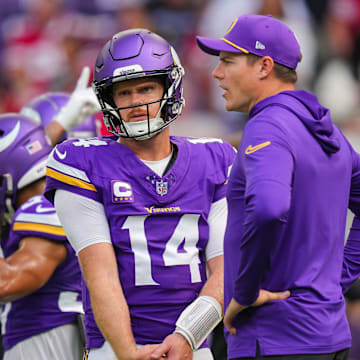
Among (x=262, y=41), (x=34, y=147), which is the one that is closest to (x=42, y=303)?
(x=34, y=147)

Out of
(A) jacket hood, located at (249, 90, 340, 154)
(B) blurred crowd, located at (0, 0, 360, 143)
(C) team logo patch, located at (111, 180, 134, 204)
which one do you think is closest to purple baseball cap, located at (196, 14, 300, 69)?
(A) jacket hood, located at (249, 90, 340, 154)

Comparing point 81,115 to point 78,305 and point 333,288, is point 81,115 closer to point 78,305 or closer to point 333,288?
point 78,305

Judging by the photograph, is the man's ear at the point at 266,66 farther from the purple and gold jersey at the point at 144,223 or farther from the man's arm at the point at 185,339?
the man's arm at the point at 185,339

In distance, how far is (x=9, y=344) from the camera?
3.66 metres

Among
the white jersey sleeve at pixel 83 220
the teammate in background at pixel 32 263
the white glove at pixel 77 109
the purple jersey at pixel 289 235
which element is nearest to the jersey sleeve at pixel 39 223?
the teammate in background at pixel 32 263

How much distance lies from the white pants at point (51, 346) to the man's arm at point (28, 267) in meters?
0.29

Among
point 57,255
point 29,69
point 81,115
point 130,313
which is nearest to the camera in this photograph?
point 130,313

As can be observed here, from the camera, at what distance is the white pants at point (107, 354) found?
2.78 meters

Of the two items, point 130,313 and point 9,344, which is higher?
point 130,313

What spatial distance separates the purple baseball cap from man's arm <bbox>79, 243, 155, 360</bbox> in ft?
2.84

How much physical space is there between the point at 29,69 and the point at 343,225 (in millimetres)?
8042

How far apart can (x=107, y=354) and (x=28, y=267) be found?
2.54 ft

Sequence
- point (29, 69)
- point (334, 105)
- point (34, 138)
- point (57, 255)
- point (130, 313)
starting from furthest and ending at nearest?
point (29, 69)
point (334, 105)
point (34, 138)
point (57, 255)
point (130, 313)

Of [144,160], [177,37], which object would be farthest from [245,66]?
[177,37]
